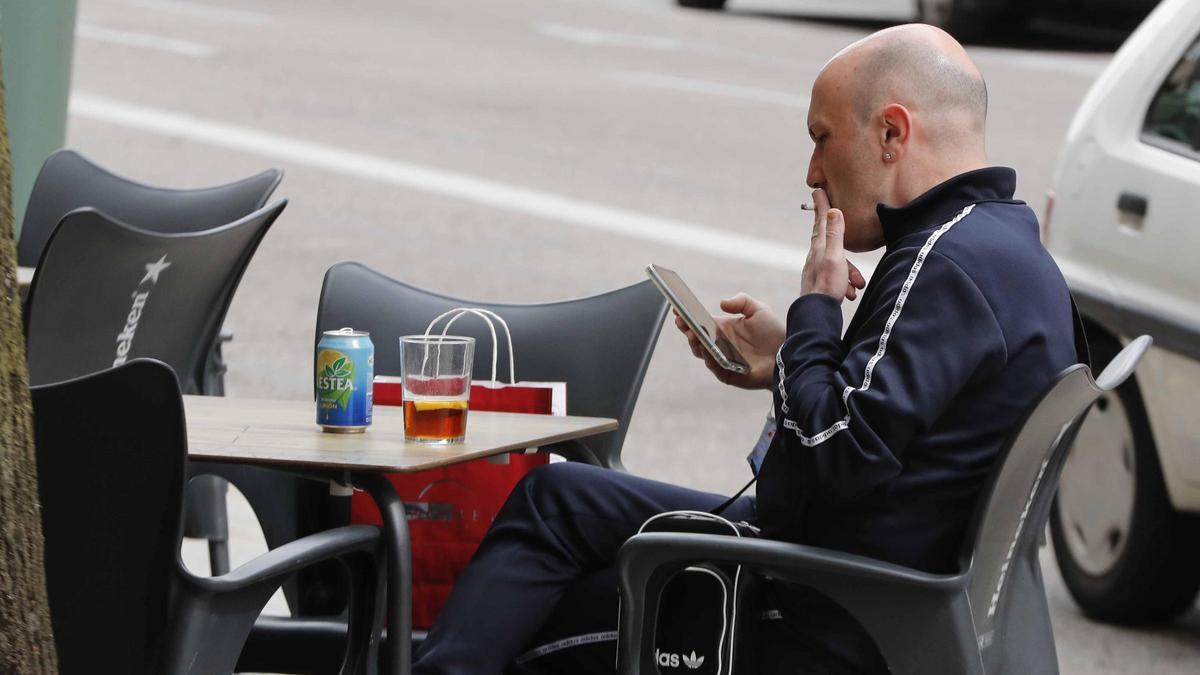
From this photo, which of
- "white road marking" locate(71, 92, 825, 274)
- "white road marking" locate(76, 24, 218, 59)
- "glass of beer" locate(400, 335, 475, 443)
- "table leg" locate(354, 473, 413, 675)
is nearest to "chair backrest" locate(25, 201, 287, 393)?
"glass of beer" locate(400, 335, 475, 443)

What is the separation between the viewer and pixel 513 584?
3.10 m

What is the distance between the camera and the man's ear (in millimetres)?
2977

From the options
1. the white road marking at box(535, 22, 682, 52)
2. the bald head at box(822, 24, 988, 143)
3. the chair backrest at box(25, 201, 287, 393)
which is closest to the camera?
the bald head at box(822, 24, 988, 143)

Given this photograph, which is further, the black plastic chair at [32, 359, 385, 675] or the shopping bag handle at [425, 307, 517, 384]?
the shopping bag handle at [425, 307, 517, 384]

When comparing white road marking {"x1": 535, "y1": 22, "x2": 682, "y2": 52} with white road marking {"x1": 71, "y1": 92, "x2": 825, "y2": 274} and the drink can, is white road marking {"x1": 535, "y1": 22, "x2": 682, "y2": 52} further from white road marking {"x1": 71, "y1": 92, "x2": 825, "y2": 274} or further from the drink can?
the drink can

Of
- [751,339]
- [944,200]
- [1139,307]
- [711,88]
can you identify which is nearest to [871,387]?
Result: [944,200]

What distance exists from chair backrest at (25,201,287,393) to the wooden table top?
30 centimetres

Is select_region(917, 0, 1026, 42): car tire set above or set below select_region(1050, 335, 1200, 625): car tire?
below

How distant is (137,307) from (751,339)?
1.32 m

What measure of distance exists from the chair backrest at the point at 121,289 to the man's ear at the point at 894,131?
1474 millimetres

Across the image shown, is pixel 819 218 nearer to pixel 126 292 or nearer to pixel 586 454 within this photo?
pixel 586 454

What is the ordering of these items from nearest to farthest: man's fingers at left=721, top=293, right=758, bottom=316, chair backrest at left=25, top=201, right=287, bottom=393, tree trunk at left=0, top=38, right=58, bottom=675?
Result: tree trunk at left=0, top=38, right=58, bottom=675, man's fingers at left=721, top=293, right=758, bottom=316, chair backrest at left=25, top=201, right=287, bottom=393

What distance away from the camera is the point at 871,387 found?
2709 millimetres

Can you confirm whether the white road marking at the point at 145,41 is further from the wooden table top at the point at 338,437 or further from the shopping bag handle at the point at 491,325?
the wooden table top at the point at 338,437
